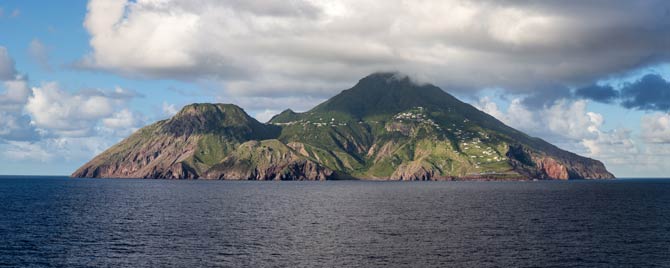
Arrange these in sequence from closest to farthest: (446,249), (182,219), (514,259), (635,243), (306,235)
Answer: (514,259) < (446,249) < (635,243) < (306,235) < (182,219)

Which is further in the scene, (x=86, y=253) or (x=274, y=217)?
(x=274, y=217)

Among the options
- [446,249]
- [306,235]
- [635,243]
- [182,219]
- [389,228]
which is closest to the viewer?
[446,249]

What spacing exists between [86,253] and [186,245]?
18324 millimetres

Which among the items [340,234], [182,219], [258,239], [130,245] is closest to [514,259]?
[340,234]

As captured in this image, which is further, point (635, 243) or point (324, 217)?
point (324, 217)

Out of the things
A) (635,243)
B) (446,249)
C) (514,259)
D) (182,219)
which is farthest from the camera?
(182,219)

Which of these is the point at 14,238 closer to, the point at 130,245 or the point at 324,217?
the point at 130,245

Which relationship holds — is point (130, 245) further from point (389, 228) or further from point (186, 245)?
point (389, 228)

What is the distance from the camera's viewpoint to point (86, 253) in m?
94.9

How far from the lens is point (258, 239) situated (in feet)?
370

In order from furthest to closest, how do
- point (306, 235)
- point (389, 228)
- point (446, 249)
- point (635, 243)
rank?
point (389, 228) → point (306, 235) → point (635, 243) → point (446, 249)

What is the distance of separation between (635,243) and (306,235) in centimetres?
7071

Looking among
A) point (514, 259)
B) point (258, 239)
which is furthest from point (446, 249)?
point (258, 239)

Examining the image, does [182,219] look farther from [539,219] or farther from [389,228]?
[539,219]
